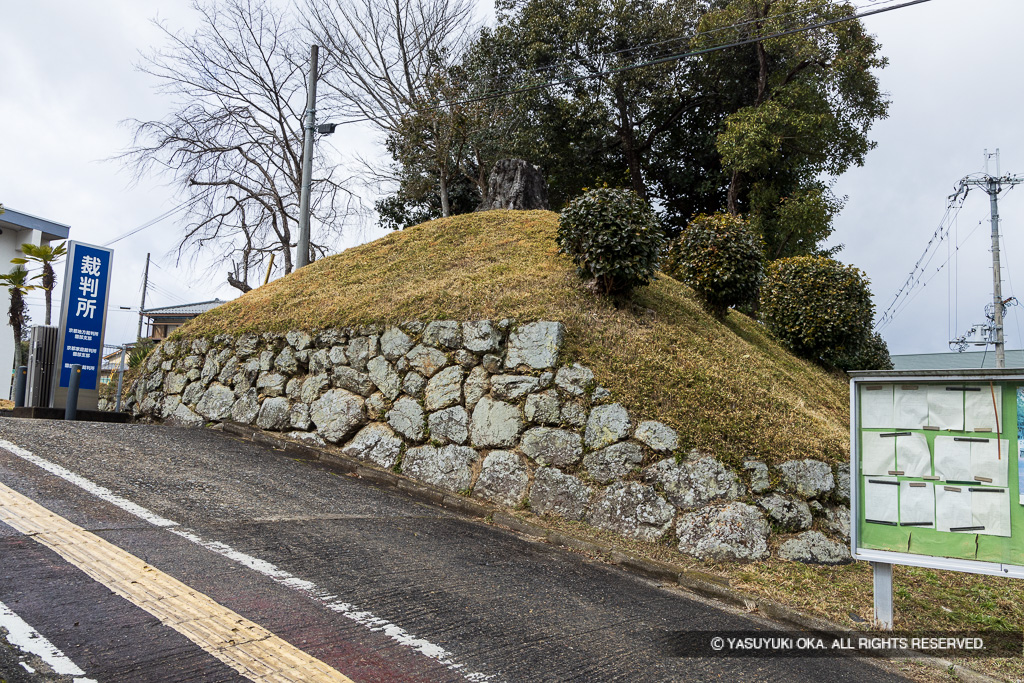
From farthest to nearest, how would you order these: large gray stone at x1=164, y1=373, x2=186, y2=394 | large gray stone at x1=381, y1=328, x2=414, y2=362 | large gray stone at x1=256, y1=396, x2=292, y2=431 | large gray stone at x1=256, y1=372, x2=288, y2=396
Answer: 1. large gray stone at x1=164, y1=373, x2=186, y2=394
2. large gray stone at x1=256, y1=372, x2=288, y2=396
3. large gray stone at x1=256, y1=396, x2=292, y2=431
4. large gray stone at x1=381, y1=328, x2=414, y2=362

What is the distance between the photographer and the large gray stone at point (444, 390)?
7488 millimetres

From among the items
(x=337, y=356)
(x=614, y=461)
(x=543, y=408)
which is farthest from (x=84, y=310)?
(x=614, y=461)

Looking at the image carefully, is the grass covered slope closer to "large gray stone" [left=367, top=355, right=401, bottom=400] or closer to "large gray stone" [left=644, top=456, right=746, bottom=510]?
"large gray stone" [left=644, top=456, right=746, bottom=510]

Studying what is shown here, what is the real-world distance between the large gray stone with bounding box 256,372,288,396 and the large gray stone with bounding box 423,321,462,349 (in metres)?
2.43

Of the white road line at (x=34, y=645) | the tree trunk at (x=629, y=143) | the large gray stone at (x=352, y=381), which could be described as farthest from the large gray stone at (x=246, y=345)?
the tree trunk at (x=629, y=143)

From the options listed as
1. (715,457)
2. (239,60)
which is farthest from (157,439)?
(239,60)

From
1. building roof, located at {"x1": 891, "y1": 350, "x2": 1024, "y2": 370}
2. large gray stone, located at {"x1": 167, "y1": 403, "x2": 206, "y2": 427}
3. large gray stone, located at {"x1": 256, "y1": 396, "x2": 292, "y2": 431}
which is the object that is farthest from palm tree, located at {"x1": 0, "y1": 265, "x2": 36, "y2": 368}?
building roof, located at {"x1": 891, "y1": 350, "x2": 1024, "y2": 370}

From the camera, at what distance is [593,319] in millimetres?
7395

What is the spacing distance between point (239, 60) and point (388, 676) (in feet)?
67.9

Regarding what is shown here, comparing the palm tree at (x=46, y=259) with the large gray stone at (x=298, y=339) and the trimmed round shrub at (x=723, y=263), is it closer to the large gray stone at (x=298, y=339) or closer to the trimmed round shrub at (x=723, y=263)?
the large gray stone at (x=298, y=339)

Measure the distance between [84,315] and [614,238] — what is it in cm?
868

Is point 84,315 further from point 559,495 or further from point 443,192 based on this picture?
point 443,192

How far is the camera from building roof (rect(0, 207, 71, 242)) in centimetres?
1853

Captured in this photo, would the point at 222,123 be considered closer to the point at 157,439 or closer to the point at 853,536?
the point at 157,439
